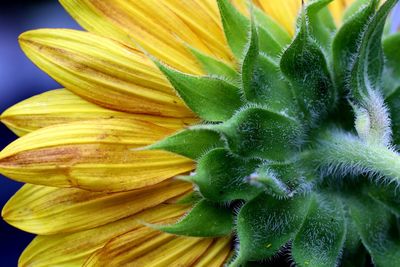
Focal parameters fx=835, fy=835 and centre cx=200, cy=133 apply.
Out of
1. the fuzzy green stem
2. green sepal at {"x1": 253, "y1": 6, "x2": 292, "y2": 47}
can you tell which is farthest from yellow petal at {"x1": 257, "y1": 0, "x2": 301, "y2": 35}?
the fuzzy green stem

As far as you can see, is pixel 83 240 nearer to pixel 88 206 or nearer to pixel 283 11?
pixel 88 206

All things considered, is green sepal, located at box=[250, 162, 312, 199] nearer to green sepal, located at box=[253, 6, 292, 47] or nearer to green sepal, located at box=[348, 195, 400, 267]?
green sepal, located at box=[348, 195, 400, 267]

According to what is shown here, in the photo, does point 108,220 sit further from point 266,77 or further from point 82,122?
point 266,77

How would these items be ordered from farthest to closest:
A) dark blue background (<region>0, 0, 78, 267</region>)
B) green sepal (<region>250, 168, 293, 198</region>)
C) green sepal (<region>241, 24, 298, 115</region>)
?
dark blue background (<region>0, 0, 78, 267</region>)
green sepal (<region>241, 24, 298, 115</region>)
green sepal (<region>250, 168, 293, 198</region>)

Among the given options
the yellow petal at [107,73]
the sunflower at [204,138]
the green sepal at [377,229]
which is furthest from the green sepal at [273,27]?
the green sepal at [377,229]

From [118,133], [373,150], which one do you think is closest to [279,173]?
[373,150]

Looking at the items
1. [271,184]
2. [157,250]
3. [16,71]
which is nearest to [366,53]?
[271,184]
